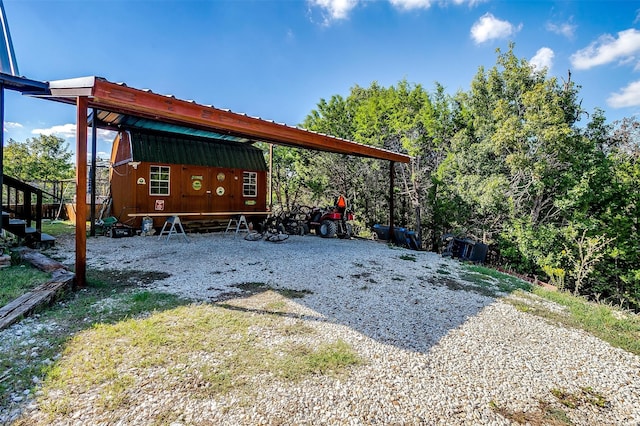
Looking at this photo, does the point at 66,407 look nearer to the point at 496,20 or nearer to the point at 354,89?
the point at 496,20

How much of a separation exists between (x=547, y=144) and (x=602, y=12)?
364 centimetres

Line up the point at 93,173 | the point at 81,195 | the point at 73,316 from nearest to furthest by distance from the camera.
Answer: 1. the point at 73,316
2. the point at 81,195
3. the point at 93,173

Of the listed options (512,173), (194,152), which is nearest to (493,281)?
(512,173)

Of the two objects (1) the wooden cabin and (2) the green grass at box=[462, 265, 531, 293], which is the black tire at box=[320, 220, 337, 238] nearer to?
(1) the wooden cabin

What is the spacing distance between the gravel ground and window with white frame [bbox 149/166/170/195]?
11.4 ft

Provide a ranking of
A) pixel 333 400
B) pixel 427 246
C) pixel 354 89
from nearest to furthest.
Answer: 1. pixel 333 400
2. pixel 427 246
3. pixel 354 89

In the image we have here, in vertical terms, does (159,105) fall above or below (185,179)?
above

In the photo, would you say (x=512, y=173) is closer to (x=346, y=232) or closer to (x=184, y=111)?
(x=346, y=232)

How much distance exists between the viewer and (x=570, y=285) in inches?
335

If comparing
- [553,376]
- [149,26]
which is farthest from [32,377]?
[149,26]

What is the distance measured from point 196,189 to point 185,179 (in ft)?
1.40

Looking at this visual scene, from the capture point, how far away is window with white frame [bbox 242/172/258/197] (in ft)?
33.7

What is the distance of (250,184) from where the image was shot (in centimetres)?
1041

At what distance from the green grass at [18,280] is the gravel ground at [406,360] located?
2.62 feet
